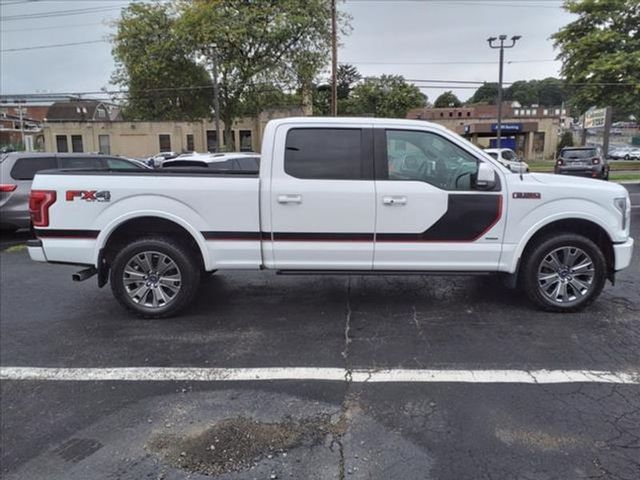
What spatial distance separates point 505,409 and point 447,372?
0.62 m

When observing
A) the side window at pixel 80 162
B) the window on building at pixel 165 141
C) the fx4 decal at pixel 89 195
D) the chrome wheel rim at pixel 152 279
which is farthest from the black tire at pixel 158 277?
the window on building at pixel 165 141

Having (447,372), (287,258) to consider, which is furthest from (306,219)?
(447,372)

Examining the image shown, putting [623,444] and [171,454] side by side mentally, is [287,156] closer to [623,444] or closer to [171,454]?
[171,454]

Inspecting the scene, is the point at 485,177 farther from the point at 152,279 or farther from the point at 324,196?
the point at 152,279

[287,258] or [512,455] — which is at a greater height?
[287,258]

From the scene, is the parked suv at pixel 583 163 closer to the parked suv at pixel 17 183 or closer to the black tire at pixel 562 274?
the black tire at pixel 562 274

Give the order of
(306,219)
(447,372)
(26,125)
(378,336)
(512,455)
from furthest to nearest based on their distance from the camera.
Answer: (26,125), (306,219), (378,336), (447,372), (512,455)

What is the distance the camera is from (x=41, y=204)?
198 inches

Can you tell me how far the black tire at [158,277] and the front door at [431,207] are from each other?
1882mm

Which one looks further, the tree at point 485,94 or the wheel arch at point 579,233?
the tree at point 485,94

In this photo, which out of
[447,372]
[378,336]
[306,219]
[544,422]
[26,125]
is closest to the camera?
[544,422]

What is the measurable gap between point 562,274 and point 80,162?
9.34m

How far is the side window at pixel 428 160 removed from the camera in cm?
498

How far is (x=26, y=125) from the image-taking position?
9450cm
